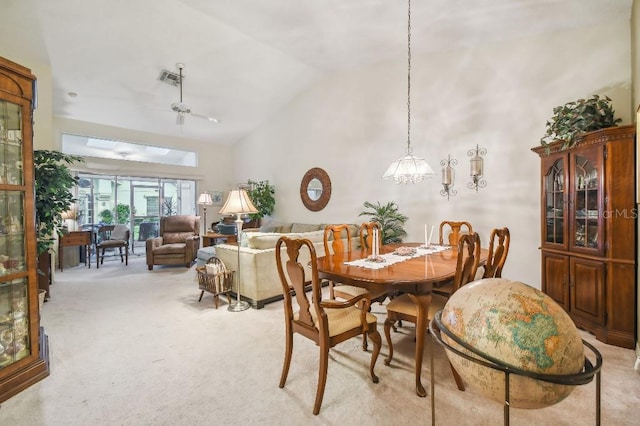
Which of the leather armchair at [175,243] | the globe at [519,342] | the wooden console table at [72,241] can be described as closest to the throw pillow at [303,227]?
the leather armchair at [175,243]

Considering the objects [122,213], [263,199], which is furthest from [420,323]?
[122,213]

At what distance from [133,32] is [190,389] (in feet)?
14.6


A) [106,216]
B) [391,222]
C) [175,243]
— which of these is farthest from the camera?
[106,216]

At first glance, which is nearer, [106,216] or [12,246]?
[12,246]

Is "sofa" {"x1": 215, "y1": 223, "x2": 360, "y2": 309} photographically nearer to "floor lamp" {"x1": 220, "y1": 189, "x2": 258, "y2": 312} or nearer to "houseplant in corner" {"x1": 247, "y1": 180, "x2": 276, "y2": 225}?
"floor lamp" {"x1": 220, "y1": 189, "x2": 258, "y2": 312}

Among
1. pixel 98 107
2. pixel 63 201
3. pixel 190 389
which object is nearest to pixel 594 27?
pixel 190 389

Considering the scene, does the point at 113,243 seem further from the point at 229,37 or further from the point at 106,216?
the point at 229,37

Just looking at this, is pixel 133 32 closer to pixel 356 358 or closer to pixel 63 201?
pixel 63 201

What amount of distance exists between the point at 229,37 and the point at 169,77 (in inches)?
50.7

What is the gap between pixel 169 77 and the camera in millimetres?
4973

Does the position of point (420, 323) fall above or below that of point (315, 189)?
below

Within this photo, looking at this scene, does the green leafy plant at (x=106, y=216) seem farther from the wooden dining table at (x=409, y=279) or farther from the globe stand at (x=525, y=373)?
the globe stand at (x=525, y=373)

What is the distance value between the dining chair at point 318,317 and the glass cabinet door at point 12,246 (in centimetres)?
173

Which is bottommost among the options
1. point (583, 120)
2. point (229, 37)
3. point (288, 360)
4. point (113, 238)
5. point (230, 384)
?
point (230, 384)
